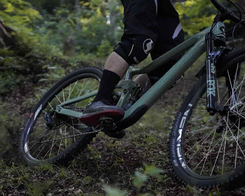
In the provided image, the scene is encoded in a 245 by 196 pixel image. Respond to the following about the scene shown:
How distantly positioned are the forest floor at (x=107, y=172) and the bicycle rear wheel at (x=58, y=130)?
0.14 metres

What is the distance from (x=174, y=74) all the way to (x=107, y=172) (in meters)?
1.11

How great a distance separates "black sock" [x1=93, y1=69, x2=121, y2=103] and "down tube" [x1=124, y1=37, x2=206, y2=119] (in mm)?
244

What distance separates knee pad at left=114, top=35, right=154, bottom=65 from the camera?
2336 mm

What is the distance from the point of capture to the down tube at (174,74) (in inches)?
89.9

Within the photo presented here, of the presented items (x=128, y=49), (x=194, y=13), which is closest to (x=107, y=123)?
(x=128, y=49)

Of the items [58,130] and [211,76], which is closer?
[211,76]

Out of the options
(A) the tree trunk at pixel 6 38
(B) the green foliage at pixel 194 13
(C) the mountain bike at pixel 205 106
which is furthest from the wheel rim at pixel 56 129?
(B) the green foliage at pixel 194 13

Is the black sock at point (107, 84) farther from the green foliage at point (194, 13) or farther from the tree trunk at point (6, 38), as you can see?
the tree trunk at point (6, 38)

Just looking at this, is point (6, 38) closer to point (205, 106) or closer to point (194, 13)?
point (194, 13)

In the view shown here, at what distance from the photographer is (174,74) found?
2.35m

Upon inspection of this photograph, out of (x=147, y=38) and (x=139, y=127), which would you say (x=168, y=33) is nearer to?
(x=147, y=38)

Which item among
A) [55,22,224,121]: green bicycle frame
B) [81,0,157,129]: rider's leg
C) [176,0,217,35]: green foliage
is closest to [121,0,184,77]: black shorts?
[81,0,157,129]: rider's leg

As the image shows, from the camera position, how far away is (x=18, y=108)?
191 inches

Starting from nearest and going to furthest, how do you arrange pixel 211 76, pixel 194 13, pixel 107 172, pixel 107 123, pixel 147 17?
1. pixel 211 76
2. pixel 147 17
3. pixel 107 123
4. pixel 107 172
5. pixel 194 13
